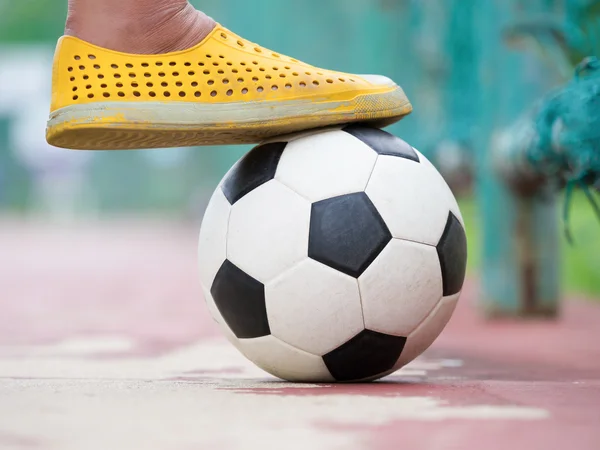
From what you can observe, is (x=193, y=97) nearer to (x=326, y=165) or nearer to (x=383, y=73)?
(x=326, y=165)

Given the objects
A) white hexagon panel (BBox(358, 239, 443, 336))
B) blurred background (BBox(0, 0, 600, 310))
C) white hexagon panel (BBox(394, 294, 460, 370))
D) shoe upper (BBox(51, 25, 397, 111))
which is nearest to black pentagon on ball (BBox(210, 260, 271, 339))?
white hexagon panel (BBox(358, 239, 443, 336))

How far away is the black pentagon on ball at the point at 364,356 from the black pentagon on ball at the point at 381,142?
50cm

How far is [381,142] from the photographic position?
2537mm

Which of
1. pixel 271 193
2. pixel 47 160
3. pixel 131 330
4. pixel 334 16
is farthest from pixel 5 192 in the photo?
pixel 271 193

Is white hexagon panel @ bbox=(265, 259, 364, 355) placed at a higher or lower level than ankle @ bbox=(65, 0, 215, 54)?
lower

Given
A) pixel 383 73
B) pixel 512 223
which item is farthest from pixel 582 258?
pixel 383 73

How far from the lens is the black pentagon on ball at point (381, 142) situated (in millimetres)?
2512

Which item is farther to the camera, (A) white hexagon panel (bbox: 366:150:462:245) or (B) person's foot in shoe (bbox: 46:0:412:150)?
(B) person's foot in shoe (bbox: 46:0:412:150)

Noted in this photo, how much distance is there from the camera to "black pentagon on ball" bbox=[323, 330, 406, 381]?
2.36 meters

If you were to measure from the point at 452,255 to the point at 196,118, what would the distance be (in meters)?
0.79

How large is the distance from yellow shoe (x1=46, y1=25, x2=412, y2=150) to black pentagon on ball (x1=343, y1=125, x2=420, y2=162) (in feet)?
0.13

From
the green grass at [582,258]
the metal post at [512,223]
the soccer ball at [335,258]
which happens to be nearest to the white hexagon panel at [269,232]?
the soccer ball at [335,258]

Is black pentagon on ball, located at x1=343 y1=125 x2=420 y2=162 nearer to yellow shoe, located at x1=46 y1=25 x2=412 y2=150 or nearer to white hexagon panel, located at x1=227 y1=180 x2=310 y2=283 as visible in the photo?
yellow shoe, located at x1=46 y1=25 x2=412 y2=150

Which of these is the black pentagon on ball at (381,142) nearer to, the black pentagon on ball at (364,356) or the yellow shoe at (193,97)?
the yellow shoe at (193,97)
